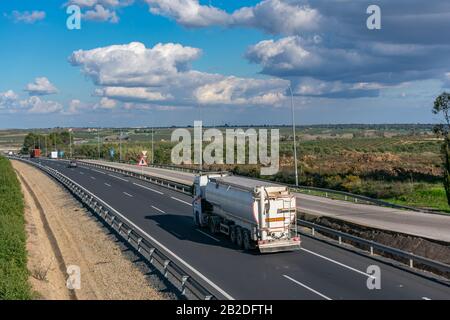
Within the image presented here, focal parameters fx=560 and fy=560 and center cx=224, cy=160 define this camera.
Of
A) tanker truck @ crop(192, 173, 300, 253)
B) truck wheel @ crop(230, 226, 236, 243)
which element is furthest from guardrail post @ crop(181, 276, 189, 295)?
truck wheel @ crop(230, 226, 236, 243)

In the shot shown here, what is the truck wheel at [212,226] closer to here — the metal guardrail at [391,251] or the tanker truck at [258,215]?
the tanker truck at [258,215]

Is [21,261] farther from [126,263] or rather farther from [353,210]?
[353,210]

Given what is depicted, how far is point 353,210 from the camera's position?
3406 cm

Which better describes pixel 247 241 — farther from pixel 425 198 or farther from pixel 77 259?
pixel 425 198

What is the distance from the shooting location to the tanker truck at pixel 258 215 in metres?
21.0

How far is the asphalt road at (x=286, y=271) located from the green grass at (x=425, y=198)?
14.7 metres

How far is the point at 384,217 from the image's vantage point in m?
30.4

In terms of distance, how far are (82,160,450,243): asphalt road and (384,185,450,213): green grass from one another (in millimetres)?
3136

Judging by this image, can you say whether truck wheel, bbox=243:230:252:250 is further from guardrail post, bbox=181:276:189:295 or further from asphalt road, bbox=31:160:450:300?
guardrail post, bbox=181:276:189:295

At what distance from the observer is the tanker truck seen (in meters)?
21.0

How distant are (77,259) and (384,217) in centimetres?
1643
